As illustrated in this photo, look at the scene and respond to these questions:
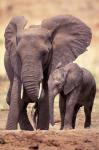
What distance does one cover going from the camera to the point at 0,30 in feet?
130

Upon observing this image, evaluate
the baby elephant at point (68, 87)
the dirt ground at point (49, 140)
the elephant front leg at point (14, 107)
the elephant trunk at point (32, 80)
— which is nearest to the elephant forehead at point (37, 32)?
the elephant trunk at point (32, 80)

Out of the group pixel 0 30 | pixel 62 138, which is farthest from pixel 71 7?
pixel 62 138

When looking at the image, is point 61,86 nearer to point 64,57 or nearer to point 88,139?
point 64,57

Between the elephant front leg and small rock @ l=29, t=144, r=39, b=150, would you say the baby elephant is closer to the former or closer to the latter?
the elephant front leg

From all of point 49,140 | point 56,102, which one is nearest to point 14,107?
point 49,140

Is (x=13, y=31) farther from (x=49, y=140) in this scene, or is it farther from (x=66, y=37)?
(x=49, y=140)

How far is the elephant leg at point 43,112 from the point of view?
11.4 m

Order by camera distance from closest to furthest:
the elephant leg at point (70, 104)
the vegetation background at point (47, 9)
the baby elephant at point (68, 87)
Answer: the elephant leg at point (70, 104), the baby elephant at point (68, 87), the vegetation background at point (47, 9)

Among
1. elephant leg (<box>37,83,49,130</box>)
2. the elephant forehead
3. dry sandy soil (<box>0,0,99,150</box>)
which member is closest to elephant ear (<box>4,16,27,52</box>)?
the elephant forehead

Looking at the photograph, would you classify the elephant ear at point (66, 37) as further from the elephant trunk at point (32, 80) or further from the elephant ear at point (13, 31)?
the elephant trunk at point (32, 80)

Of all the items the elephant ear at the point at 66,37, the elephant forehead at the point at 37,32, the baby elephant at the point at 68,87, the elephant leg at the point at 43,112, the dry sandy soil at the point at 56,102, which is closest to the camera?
the dry sandy soil at the point at 56,102

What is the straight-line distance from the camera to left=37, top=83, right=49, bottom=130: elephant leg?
11.4m

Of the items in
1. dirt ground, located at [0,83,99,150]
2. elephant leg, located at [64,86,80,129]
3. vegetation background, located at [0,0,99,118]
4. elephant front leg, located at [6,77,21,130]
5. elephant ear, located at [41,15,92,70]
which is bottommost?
vegetation background, located at [0,0,99,118]

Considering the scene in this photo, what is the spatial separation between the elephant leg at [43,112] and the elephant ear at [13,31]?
0.73m
